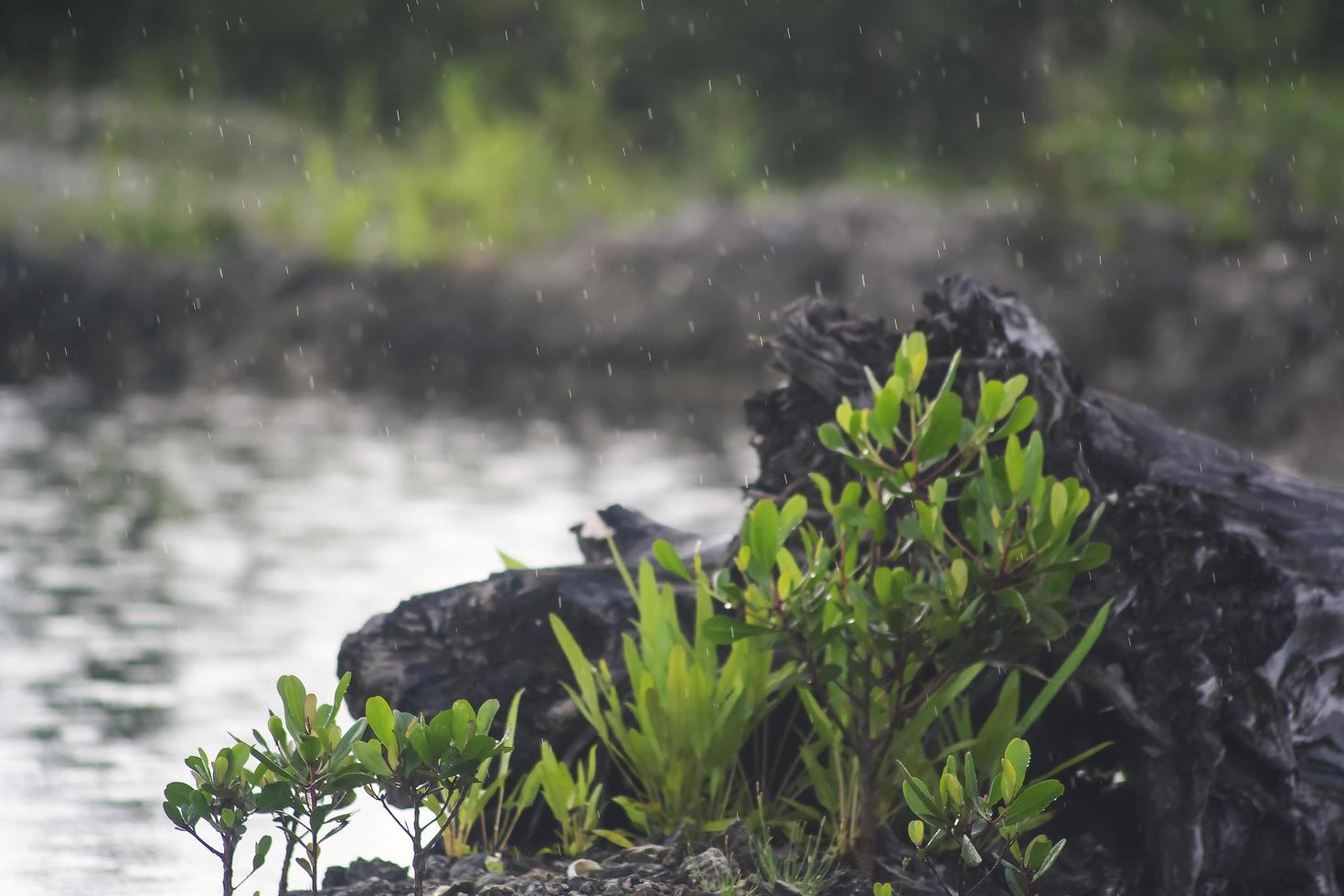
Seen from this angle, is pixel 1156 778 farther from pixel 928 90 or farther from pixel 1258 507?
pixel 928 90

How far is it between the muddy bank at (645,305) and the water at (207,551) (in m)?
1.14

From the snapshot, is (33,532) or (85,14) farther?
(85,14)

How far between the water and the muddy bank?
3.75 ft

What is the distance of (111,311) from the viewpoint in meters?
9.98

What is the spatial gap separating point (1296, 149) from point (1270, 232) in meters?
1.29

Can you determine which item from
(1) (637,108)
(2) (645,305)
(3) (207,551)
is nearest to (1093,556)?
(3) (207,551)

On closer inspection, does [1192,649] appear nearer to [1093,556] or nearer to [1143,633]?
[1143,633]

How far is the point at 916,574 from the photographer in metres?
2.15

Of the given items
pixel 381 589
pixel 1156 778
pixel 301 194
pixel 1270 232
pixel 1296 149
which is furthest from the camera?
pixel 301 194

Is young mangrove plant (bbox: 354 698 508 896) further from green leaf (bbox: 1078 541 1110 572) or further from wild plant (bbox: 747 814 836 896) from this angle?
green leaf (bbox: 1078 541 1110 572)

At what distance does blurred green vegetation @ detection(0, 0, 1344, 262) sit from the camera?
437 inches

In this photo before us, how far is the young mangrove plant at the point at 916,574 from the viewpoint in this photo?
1936mm

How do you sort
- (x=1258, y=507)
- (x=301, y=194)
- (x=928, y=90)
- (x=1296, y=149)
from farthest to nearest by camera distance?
(x=928, y=90)
(x=301, y=194)
(x=1296, y=149)
(x=1258, y=507)

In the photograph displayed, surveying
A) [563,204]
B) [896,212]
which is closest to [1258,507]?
[896,212]
